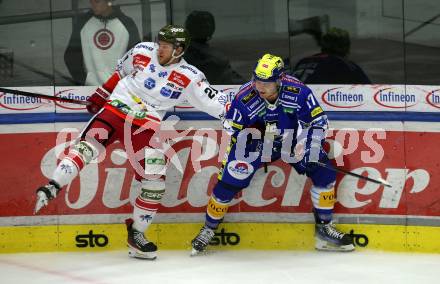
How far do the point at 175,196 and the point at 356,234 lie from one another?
1.18 m

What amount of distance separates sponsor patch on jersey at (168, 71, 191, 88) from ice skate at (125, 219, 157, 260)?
3.03 ft

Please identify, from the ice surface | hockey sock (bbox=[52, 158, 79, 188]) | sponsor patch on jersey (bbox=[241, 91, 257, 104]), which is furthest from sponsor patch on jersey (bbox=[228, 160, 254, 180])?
hockey sock (bbox=[52, 158, 79, 188])

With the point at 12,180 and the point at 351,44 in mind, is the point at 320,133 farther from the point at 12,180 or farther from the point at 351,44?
the point at 12,180

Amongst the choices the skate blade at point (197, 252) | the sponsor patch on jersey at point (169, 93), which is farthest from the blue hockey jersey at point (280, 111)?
the skate blade at point (197, 252)

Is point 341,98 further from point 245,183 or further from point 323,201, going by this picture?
point 245,183

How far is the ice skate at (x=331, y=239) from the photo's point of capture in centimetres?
564

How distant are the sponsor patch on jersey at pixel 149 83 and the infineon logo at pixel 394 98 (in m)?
1.37

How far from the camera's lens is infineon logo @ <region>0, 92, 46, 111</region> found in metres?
5.78

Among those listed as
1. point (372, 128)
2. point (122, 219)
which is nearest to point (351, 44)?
point (372, 128)

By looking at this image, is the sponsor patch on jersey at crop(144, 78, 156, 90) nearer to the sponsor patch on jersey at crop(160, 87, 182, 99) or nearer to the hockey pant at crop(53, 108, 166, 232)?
the sponsor patch on jersey at crop(160, 87, 182, 99)

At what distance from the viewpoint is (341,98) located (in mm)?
5676

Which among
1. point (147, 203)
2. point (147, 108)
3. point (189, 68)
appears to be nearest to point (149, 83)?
point (147, 108)

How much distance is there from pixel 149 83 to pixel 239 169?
30.2 inches

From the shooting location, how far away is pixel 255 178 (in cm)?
586
